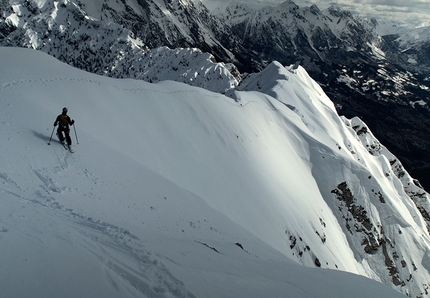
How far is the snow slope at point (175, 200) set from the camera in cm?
644

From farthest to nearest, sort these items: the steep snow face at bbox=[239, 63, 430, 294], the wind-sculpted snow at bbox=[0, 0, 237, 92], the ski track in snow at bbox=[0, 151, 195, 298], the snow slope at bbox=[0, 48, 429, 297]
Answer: the wind-sculpted snow at bbox=[0, 0, 237, 92]
the steep snow face at bbox=[239, 63, 430, 294]
the snow slope at bbox=[0, 48, 429, 297]
the ski track in snow at bbox=[0, 151, 195, 298]

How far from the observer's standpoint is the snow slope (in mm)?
6438

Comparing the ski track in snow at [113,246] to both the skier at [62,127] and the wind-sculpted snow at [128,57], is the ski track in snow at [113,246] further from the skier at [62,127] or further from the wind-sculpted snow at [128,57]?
the wind-sculpted snow at [128,57]

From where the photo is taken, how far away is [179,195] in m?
15.6

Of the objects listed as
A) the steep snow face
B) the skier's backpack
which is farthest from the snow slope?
the skier's backpack

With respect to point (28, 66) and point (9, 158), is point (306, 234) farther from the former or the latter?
point (28, 66)

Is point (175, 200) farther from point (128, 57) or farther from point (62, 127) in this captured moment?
point (128, 57)

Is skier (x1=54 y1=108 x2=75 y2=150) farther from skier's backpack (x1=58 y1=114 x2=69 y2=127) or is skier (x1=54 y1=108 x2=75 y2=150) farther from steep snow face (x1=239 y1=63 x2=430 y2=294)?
steep snow face (x1=239 y1=63 x2=430 y2=294)

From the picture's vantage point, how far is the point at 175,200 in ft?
47.8

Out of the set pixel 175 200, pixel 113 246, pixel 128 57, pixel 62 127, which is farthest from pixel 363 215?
pixel 128 57

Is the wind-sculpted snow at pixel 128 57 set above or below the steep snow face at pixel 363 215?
above

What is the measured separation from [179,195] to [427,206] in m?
75.6

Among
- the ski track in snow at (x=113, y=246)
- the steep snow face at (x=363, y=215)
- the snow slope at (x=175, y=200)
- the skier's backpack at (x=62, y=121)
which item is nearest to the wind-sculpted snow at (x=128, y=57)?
the steep snow face at (x=363, y=215)

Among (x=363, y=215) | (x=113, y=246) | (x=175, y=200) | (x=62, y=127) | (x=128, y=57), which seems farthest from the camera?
(x=128, y=57)
